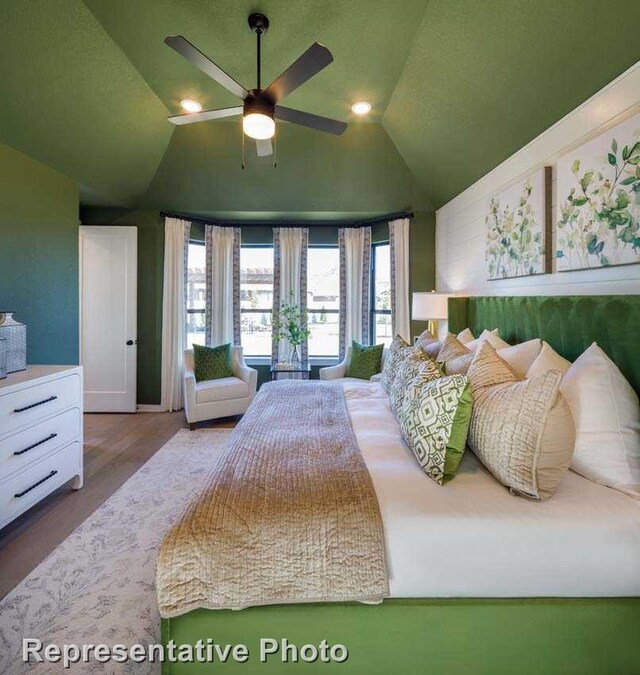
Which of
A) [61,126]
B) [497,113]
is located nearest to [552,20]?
[497,113]

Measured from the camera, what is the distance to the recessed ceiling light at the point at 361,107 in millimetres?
3479

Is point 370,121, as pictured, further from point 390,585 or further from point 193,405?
point 390,585

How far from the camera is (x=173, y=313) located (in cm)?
489

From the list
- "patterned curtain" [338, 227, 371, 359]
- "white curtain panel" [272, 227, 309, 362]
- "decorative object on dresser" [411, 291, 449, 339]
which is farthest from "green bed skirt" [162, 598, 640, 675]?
"white curtain panel" [272, 227, 309, 362]

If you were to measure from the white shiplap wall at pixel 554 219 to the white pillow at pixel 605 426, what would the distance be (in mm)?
534

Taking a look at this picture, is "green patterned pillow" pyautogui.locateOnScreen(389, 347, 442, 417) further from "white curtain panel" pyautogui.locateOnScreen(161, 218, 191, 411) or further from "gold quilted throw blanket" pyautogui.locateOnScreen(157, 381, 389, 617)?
"white curtain panel" pyautogui.locateOnScreen(161, 218, 191, 411)

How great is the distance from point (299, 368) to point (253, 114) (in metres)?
3.15

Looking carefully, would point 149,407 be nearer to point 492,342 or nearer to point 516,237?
point 492,342

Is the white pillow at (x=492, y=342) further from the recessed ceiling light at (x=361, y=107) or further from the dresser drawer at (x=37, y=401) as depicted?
the dresser drawer at (x=37, y=401)

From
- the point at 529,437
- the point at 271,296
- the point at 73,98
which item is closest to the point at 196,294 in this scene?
the point at 271,296

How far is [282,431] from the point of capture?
199cm

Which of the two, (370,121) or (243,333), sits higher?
(370,121)

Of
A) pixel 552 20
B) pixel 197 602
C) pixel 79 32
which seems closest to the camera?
pixel 197 602

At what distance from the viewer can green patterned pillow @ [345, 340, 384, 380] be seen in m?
4.36
